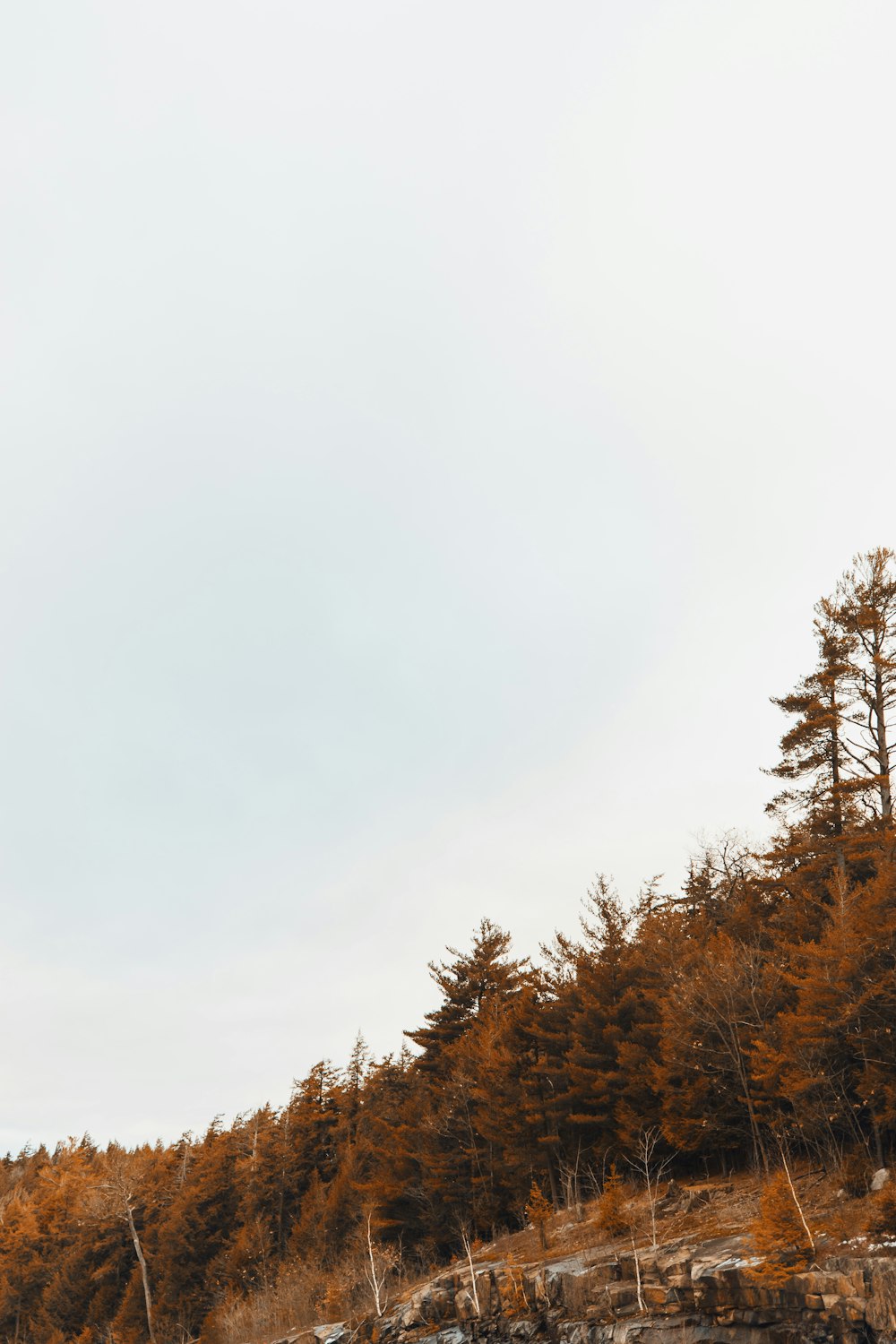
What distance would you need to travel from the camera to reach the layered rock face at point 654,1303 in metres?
19.2

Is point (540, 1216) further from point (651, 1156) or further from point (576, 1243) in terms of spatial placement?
point (651, 1156)

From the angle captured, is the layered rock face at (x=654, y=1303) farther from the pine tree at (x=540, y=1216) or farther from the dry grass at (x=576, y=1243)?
the pine tree at (x=540, y=1216)

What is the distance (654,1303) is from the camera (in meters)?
23.9

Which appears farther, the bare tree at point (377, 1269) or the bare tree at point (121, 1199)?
the bare tree at point (121, 1199)

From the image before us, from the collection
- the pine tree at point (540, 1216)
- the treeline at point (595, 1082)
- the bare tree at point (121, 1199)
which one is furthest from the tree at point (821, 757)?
the bare tree at point (121, 1199)

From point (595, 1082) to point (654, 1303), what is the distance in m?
12.9

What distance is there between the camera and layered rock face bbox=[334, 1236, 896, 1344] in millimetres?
19188

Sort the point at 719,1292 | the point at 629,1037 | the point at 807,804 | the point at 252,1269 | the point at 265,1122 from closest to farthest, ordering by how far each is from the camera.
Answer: the point at 719,1292, the point at 629,1037, the point at 807,804, the point at 252,1269, the point at 265,1122

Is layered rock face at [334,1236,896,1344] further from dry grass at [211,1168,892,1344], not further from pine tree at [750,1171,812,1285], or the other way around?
dry grass at [211,1168,892,1344]

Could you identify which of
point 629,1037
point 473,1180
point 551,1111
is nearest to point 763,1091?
point 629,1037

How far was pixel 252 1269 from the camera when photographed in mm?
52906

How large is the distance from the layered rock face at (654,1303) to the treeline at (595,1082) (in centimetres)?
533

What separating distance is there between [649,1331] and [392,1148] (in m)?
25.5

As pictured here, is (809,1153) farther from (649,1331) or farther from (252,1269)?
(252,1269)
